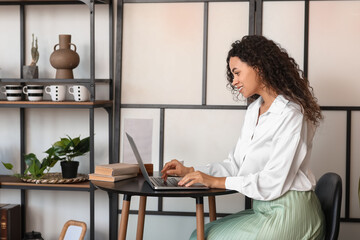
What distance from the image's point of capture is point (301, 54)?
3305mm

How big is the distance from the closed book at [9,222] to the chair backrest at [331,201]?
1.91 meters

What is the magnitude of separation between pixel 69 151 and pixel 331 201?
5.18 feet

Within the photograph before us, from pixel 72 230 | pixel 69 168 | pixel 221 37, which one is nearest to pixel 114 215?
pixel 72 230

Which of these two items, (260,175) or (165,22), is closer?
(260,175)

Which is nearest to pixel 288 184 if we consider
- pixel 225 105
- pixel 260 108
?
pixel 260 108

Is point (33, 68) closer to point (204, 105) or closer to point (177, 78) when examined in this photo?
point (177, 78)

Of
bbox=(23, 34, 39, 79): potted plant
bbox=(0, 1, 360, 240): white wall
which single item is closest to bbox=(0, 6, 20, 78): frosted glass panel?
bbox=(0, 1, 360, 240): white wall

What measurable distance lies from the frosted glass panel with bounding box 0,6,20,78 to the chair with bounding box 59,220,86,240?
95 cm

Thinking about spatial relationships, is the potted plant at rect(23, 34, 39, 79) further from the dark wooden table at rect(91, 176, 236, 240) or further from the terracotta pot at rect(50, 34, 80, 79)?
the dark wooden table at rect(91, 176, 236, 240)

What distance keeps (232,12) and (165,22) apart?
16.3 inches

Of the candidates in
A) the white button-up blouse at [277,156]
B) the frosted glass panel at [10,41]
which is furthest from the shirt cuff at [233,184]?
the frosted glass panel at [10,41]

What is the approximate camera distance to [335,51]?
130 inches

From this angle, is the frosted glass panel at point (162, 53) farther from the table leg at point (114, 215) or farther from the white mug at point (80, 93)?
the table leg at point (114, 215)

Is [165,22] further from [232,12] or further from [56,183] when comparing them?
[56,183]
